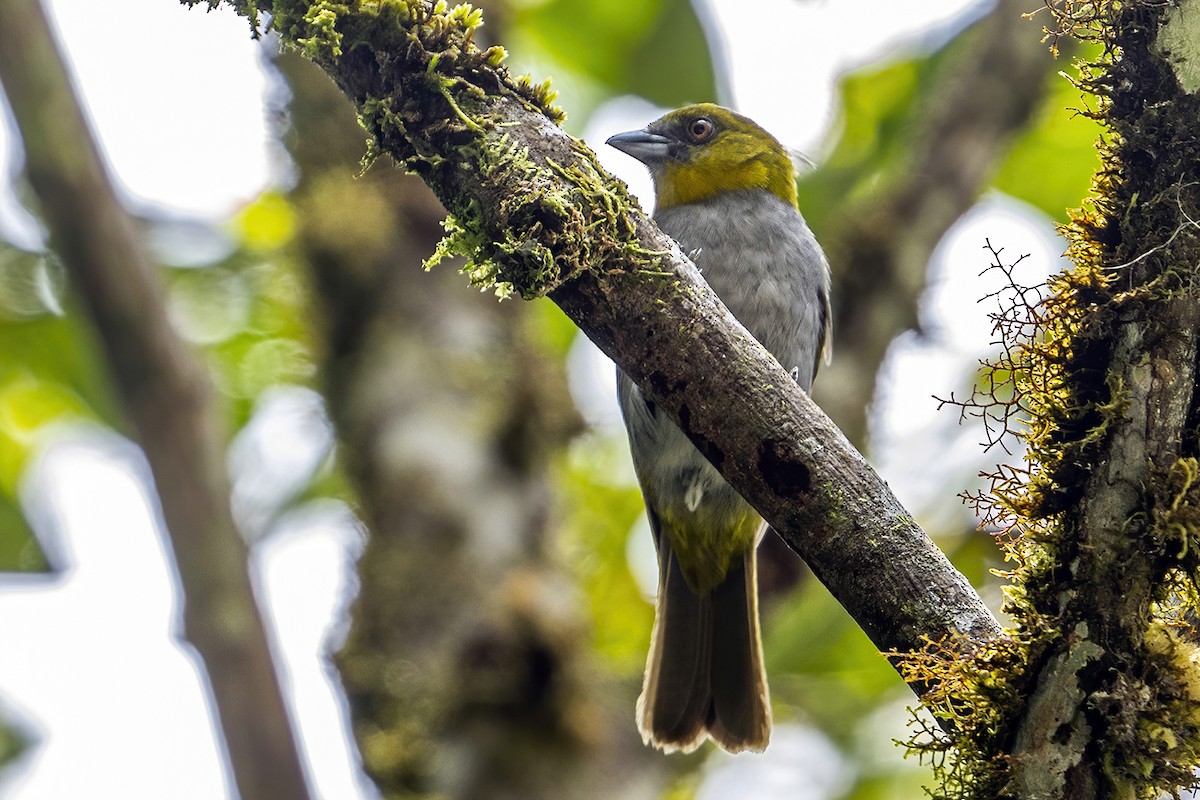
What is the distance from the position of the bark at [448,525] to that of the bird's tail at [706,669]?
0.57ft

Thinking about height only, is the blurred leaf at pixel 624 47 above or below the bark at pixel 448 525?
above

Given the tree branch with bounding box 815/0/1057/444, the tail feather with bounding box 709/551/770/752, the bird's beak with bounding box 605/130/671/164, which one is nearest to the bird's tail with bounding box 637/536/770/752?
the tail feather with bounding box 709/551/770/752

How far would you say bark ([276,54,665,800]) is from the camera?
352 cm

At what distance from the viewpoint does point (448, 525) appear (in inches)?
148

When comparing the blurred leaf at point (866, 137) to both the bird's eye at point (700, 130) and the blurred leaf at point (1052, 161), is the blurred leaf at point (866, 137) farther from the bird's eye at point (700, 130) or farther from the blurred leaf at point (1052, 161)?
the bird's eye at point (700, 130)

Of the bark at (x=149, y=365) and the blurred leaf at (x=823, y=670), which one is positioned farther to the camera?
the blurred leaf at (x=823, y=670)

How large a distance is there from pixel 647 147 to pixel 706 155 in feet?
0.75

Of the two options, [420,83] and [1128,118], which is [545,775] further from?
[1128,118]

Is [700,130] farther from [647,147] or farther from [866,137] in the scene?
[866,137]


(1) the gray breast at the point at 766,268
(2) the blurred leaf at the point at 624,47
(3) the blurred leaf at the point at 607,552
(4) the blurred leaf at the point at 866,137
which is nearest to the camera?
(1) the gray breast at the point at 766,268

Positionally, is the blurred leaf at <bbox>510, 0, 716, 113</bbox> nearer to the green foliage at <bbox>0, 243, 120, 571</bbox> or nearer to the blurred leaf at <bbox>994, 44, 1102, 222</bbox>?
the blurred leaf at <bbox>994, 44, 1102, 222</bbox>

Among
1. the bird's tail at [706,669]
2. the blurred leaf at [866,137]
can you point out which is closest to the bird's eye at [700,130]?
the blurred leaf at [866,137]

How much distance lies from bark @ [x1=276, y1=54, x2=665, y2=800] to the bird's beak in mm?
780

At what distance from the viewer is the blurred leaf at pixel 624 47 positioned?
537 cm
